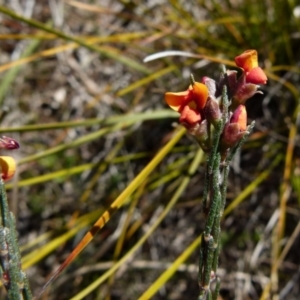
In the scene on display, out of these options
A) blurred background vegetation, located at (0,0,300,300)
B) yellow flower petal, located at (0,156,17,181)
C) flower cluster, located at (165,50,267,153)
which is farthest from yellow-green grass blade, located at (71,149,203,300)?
flower cluster, located at (165,50,267,153)

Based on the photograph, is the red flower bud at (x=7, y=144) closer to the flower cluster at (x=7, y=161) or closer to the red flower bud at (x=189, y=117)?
the flower cluster at (x=7, y=161)

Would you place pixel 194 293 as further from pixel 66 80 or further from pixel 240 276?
pixel 66 80

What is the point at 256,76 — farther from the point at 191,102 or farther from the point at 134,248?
the point at 134,248

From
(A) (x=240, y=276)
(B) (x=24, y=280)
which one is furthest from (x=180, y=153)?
(B) (x=24, y=280)

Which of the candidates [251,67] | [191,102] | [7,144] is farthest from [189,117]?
[7,144]

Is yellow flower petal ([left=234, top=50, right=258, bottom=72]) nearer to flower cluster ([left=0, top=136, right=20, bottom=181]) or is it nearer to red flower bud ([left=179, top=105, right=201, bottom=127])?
red flower bud ([left=179, top=105, right=201, bottom=127])

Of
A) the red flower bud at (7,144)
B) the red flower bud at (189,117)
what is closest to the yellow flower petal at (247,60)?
the red flower bud at (189,117)
